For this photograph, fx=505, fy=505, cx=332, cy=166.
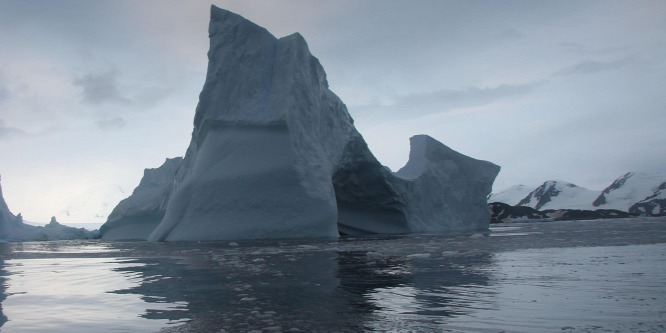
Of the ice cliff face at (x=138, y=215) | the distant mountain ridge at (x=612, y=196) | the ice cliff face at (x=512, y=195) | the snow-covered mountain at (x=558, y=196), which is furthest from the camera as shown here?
the ice cliff face at (x=512, y=195)

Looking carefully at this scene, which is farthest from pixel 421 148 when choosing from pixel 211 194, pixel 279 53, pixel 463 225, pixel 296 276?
pixel 296 276

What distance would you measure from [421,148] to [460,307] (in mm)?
20835

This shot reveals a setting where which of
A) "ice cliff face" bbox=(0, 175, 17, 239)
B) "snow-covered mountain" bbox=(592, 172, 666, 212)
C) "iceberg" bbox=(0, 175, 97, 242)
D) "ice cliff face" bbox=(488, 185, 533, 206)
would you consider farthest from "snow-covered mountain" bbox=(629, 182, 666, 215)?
"ice cliff face" bbox=(0, 175, 17, 239)

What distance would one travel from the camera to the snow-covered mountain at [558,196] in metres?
106

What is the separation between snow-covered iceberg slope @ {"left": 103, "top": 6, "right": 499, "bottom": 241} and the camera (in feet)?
52.2

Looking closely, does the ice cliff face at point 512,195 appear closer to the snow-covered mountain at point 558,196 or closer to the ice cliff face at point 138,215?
the snow-covered mountain at point 558,196

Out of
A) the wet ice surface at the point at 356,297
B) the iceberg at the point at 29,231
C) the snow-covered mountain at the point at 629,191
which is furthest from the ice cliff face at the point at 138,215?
the snow-covered mountain at the point at 629,191

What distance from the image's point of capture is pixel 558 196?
Result: 11356cm

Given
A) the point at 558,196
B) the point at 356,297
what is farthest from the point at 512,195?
the point at 356,297

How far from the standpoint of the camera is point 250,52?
62.8ft

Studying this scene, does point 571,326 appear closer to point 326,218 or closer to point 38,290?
point 38,290

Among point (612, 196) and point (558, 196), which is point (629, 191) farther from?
point (558, 196)

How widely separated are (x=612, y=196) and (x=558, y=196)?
1480 cm

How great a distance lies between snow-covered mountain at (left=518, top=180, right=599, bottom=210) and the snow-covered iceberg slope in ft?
289
